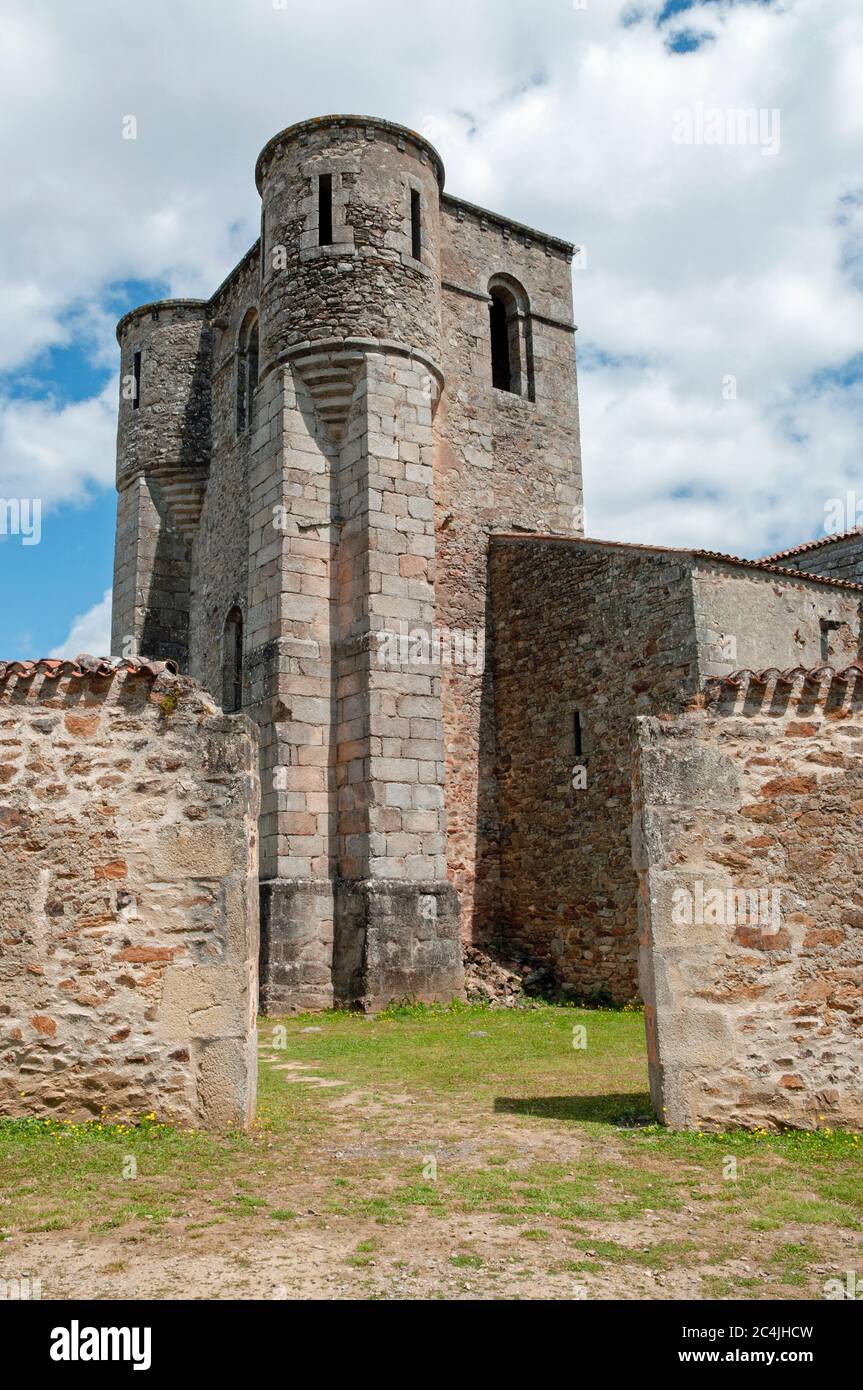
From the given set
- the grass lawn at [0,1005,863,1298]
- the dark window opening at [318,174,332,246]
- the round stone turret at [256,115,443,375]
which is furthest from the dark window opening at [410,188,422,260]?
the grass lawn at [0,1005,863,1298]

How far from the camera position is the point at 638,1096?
7258mm

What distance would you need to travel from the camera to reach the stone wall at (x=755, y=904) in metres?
6.05

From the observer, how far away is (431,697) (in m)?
13.5

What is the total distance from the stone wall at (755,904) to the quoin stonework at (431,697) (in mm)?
18

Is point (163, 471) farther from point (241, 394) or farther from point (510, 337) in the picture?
point (510, 337)

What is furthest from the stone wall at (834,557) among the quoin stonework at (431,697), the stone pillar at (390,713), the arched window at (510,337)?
the stone pillar at (390,713)

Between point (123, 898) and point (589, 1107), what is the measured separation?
3.30m

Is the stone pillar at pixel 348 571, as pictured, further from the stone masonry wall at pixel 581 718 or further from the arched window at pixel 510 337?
the arched window at pixel 510 337

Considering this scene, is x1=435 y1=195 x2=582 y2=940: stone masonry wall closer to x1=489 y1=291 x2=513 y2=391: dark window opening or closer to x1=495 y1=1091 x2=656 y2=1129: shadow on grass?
x1=489 y1=291 x2=513 y2=391: dark window opening

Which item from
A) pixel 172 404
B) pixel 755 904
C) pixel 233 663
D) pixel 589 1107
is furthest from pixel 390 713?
pixel 172 404

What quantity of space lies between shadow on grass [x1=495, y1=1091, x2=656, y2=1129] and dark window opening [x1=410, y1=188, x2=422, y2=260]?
11594 mm

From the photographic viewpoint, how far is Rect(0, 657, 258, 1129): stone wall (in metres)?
6.12

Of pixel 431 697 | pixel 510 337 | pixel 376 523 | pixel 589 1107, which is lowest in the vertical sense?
pixel 589 1107
